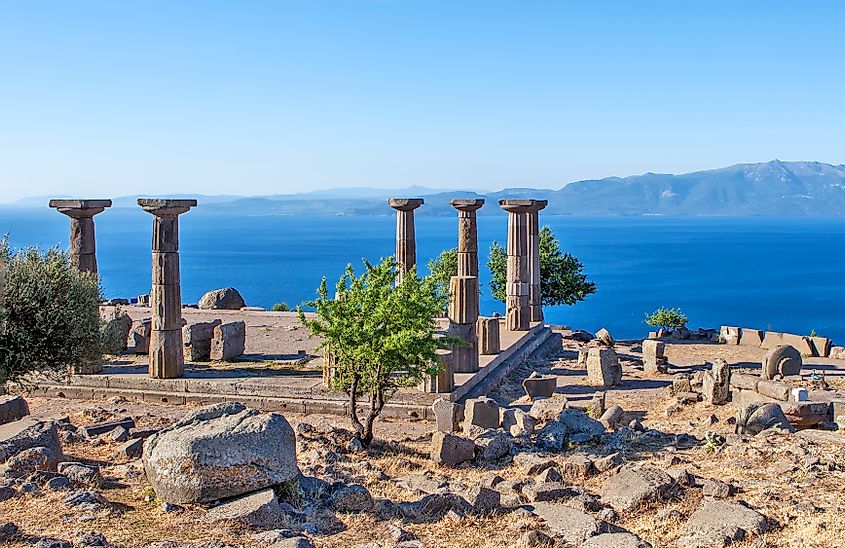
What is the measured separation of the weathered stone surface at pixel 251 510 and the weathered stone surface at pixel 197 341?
13689 millimetres

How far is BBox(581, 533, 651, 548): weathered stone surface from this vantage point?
33.6ft

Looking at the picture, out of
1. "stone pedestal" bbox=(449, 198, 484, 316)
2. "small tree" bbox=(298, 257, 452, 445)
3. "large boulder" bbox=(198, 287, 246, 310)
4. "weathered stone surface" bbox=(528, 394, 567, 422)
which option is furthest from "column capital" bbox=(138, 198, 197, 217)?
"large boulder" bbox=(198, 287, 246, 310)

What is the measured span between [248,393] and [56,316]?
532cm

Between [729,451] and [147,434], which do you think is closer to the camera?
[729,451]

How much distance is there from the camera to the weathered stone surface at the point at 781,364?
80.0 feet

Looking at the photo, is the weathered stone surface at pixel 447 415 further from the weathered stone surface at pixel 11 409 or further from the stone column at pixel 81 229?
the stone column at pixel 81 229

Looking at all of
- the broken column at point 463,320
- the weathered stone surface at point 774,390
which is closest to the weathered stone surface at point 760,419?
the weathered stone surface at point 774,390

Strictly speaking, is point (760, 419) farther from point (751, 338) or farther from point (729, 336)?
point (729, 336)

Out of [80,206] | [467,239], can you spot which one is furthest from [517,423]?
[80,206]

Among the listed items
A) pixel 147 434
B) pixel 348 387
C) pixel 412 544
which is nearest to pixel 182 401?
pixel 147 434

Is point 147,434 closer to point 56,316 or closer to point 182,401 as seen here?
point 56,316

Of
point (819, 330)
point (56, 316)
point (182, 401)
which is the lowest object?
point (819, 330)

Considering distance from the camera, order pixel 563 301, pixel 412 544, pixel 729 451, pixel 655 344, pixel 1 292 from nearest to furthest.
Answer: pixel 412 544 → pixel 729 451 → pixel 1 292 → pixel 655 344 → pixel 563 301

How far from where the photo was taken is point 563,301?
40.2m
